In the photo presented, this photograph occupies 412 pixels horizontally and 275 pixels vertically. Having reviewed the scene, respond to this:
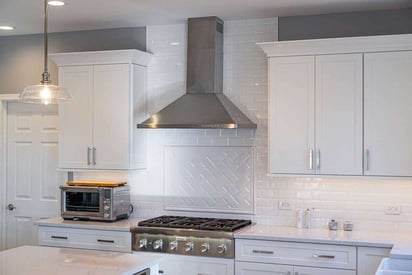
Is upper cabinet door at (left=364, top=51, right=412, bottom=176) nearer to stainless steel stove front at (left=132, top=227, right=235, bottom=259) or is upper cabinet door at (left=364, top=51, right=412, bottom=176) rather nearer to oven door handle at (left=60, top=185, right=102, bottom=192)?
stainless steel stove front at (left=132, top=227, right=235, bottom=259)

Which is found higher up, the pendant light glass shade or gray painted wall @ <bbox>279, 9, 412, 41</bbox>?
gray painted wall @ <bbox>279, 9, 412, 41</bbox>

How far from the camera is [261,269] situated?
15.6 ft

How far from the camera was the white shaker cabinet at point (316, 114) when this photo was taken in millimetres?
4828

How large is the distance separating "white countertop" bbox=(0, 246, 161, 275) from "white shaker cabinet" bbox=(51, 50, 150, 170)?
1.66m

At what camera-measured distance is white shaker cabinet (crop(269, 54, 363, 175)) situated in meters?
4.83

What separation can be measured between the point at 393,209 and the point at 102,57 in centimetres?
300

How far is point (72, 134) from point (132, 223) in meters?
1.08

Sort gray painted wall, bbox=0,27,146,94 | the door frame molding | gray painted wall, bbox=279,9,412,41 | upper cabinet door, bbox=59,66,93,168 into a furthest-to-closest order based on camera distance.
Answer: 1. the door frame molding
2. gray painted wall, bbox=0,27,146,94
3. upper cabinet door, bbox=59,66,93,168
4. gray painted wall, bbox=279,9,412,41

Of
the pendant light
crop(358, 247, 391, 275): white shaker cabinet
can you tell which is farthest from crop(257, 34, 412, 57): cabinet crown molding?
the pendant light

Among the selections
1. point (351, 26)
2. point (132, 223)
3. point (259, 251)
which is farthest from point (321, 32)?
point (132, 223)

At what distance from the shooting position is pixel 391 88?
4723 millimetres

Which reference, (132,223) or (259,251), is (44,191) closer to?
(132,223)

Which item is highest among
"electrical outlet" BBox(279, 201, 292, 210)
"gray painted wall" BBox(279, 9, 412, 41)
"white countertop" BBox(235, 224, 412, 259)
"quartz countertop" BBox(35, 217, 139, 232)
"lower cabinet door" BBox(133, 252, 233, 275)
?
"gray painted wall" BBox(279, 9, 412, 41)

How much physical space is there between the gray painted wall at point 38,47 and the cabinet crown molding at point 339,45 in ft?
4.88
